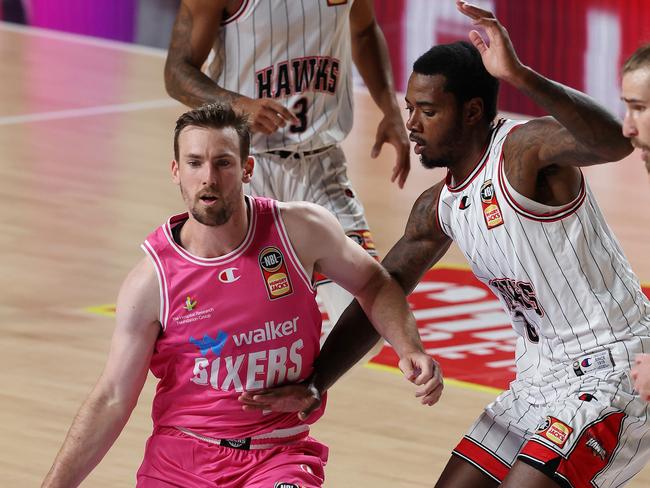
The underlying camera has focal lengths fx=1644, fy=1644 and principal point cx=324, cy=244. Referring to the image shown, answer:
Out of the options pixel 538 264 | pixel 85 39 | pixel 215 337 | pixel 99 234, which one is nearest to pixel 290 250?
pixel 215 337

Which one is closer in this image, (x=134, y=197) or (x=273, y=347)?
(x=273, y=347)

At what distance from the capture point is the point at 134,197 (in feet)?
36.2

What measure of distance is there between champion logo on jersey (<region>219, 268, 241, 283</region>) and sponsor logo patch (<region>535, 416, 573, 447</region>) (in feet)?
3.24

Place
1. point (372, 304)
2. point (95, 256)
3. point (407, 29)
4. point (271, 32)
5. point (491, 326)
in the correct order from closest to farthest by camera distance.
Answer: point (372, 304) < point (271, 32) < point (491, 326) < point (95, 256) < point (407, 29)

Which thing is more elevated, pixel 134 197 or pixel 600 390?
pixel 600 390

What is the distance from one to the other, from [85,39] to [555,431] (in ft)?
42.0

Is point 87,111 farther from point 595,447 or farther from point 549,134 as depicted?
point 595,447

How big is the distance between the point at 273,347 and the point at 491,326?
12.7ft

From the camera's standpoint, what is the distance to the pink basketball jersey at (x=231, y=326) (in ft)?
15.8

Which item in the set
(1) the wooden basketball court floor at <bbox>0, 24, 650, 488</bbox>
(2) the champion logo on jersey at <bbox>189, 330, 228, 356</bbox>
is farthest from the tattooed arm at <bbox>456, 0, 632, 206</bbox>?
(1) the wooden basketball court floor at <bbox>0, 24, 650, 488</bbox>

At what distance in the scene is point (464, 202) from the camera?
4.97 m

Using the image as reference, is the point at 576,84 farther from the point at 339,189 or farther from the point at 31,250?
the point at 339,189

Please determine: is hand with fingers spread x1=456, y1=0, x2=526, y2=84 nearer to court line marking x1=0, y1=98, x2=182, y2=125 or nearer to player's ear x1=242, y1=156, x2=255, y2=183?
player's ear x1=242, y1=156, x2=255, y2=183

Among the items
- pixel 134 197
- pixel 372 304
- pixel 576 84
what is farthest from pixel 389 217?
pixel 372 304
